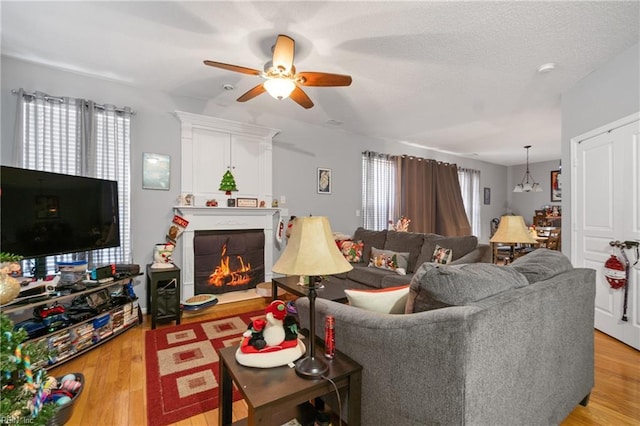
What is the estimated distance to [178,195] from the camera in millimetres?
3572

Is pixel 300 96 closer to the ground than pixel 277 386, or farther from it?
farther from it

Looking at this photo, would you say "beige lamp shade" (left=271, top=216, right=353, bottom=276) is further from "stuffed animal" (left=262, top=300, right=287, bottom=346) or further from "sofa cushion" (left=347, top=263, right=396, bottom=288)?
"sofa cushion" (left=347, top=263, right=396, bottom=288)

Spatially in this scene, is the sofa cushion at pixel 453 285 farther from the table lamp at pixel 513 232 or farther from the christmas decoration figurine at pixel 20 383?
the christmas decoration figurine at pixel 20 383

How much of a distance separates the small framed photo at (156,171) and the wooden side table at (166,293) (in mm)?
1024

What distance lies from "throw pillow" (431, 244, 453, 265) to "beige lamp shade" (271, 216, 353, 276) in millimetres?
2432

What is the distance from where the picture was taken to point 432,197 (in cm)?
605

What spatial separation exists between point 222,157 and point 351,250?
2188mm

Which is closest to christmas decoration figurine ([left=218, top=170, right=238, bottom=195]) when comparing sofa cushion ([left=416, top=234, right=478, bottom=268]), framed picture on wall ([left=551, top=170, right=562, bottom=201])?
sofa cushion ([left=416, top=234, right=478, bottom=268])

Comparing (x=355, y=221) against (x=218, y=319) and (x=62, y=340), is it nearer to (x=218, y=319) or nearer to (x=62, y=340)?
(x=218, y=319)

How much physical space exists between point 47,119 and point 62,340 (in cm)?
212

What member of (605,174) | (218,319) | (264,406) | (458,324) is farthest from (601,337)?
(218,319)

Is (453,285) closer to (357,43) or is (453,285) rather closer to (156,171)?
(357,43)

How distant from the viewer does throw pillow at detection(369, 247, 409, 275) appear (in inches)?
140

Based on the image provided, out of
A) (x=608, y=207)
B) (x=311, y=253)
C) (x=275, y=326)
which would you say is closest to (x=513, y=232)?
(x=608, y=207)
